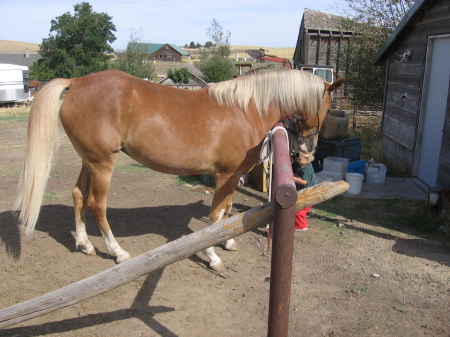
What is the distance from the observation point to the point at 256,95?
3.83 metres

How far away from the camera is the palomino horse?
3596 millimetres

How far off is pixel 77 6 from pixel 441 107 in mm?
44716

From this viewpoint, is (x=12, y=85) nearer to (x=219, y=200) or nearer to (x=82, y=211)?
(x=82, y=211)

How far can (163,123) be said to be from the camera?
369 centimetres

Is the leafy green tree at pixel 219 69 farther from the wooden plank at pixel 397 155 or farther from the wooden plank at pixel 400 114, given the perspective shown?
the wooden plank at pixel 397 155

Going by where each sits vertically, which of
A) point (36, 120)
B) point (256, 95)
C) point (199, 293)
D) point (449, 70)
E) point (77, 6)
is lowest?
point (199, 293)

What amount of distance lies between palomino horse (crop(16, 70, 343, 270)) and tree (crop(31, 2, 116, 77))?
38723 mm

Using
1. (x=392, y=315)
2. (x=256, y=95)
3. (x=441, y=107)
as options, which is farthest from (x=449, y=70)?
(x=392, y=315)

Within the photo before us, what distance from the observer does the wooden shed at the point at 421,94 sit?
627cm

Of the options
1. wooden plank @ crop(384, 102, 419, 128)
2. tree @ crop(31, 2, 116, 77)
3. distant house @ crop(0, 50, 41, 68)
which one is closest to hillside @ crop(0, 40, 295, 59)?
distant house @ crop(0, 50, 41, 68)

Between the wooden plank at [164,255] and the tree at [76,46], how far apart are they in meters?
40.4

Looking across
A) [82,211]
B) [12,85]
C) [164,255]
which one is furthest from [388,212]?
[12,85]

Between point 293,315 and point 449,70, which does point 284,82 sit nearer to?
point 293,315

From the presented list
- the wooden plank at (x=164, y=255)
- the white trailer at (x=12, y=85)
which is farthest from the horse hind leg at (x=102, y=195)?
the white trailer at (x=12, y=85)
